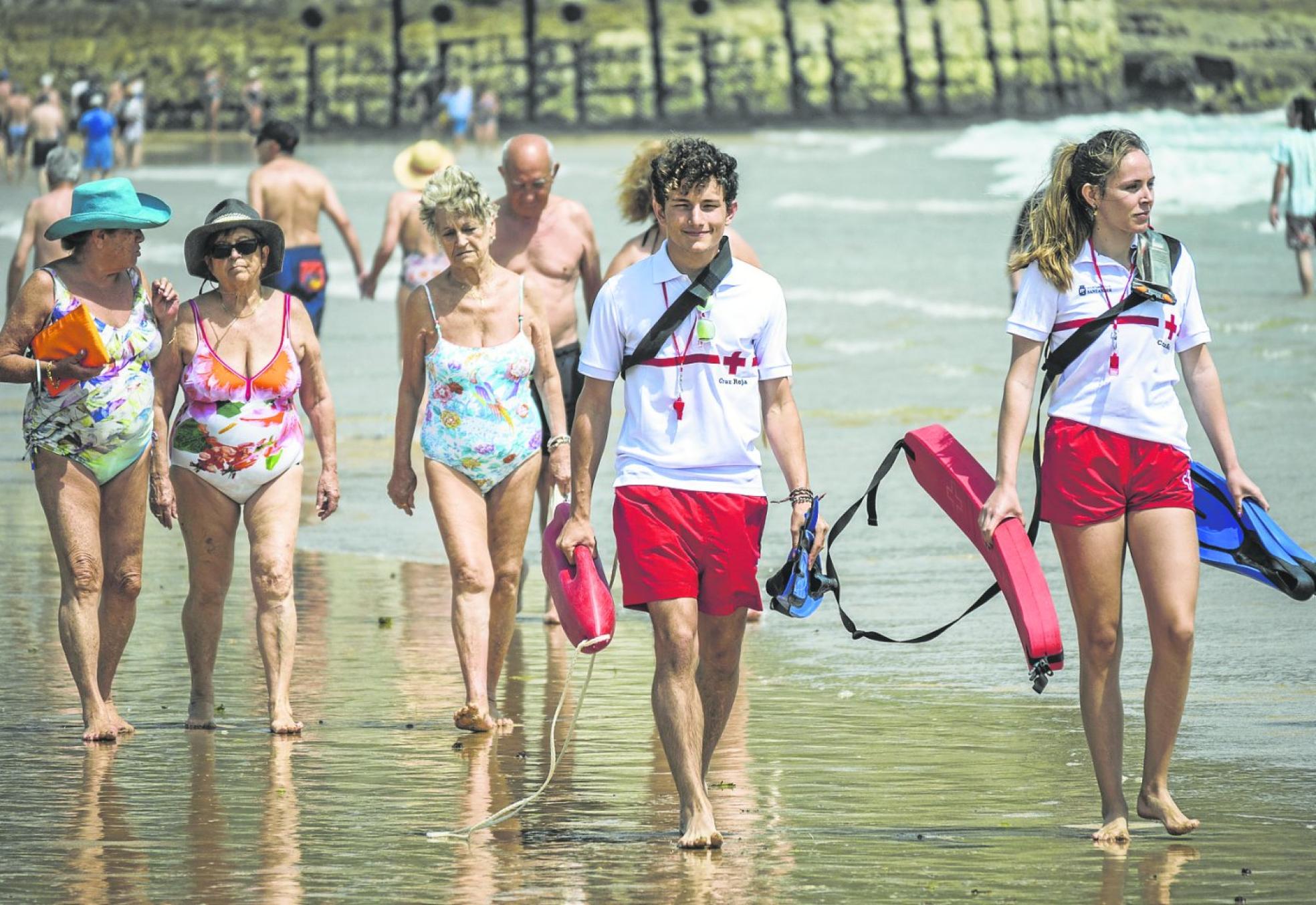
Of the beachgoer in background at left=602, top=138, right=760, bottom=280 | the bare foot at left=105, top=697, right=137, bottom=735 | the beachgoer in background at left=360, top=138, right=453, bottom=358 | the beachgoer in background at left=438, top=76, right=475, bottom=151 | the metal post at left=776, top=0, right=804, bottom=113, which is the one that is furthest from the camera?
the metal post at left=776, top=0, right=804, bottom=113

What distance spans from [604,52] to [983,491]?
52154 mm

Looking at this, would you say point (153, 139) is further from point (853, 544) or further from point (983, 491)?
point (983, 491)

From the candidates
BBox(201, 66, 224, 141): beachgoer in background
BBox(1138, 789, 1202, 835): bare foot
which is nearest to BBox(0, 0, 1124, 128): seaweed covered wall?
BBox(201, 66, 224, 141): beachgoer in background

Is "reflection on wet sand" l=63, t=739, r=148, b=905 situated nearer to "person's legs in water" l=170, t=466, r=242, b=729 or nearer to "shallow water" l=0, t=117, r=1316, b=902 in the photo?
"shallow water" l=0, t=117, r=1316, b=902

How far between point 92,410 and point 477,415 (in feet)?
3.93

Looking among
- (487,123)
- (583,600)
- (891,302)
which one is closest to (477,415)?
(583,600)

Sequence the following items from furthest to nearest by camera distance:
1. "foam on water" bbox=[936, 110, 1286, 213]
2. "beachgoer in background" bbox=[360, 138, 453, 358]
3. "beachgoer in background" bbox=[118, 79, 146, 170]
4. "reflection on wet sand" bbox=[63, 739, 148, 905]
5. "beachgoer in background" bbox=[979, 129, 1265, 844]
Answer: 1. "beachgoer in background" bbox=[118, 79, 146, 170]
2. "foam on water" bbox=[936, 110, 1286, 213]
3. "beachgoer in background" bbox=[360, 138, 453, 358]
4. "beachgoer in background" bbox=[979, 129, 1265, 844]
5. "reflection on wet sand" bbox=[63, 739, 148, 905]

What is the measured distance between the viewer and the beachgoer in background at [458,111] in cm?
5244

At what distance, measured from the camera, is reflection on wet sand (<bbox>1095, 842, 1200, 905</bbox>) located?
4.55 metres

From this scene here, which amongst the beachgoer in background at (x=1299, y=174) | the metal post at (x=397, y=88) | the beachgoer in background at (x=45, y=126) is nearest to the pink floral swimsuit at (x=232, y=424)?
the beachgoer in background at (x=1299, y=174)

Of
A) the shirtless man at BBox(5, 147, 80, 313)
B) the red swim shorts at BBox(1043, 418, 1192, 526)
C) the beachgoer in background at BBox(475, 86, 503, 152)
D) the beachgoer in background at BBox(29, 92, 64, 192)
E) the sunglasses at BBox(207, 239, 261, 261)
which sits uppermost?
the beachgoer in background at BBox(475, 86, 503, 152)

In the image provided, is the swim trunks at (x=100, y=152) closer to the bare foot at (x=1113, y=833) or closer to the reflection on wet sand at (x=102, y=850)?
the reflection on wet sand at (x=102, y=850)

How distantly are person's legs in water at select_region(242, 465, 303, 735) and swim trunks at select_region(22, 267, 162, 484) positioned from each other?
0.43 m

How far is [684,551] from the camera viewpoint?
17.0ft
